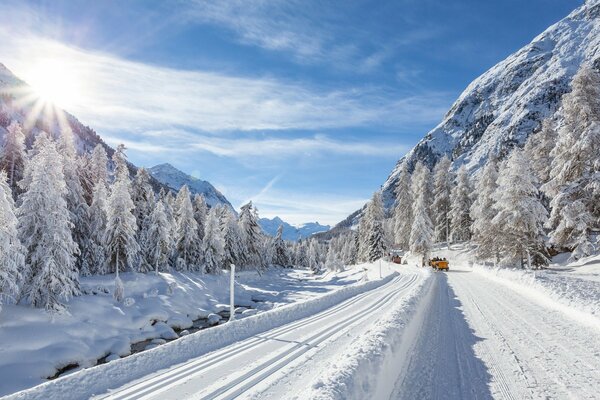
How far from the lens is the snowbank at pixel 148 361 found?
588 centimetres

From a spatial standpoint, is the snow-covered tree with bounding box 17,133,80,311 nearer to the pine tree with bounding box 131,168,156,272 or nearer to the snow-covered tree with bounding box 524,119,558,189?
the pine tree with bounding box 131,168,156,272

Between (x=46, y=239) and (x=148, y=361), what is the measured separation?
19.9 meters

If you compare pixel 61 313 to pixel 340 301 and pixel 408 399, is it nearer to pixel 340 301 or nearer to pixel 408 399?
pixel 340 301

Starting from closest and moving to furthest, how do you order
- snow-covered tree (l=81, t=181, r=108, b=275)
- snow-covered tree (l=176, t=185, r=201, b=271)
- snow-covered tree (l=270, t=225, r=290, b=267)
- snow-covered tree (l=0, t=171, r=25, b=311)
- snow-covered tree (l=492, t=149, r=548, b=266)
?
1. snow-covered tree (l=0, t=171, r=25, b=311)
2. snow-covered tree (l=492, t=149, r=548, b=266)
3. snow-covered tree (l=81, t=181, r=108, b=275)
4. snow-covered tree (l=176, t=185, r=201, b=271)
5. snow-covered tree (l=270, t=225, r=290, b=267)

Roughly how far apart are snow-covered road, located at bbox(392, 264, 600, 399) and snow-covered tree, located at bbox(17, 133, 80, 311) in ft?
71.4

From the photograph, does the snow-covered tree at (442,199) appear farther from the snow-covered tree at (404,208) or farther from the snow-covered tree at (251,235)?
the snow-covered tree at (251,235)

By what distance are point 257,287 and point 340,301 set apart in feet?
121

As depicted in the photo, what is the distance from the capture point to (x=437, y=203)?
63594 mm

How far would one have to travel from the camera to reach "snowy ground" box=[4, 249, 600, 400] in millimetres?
6258

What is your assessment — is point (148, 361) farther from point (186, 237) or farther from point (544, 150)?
point (544, 150)

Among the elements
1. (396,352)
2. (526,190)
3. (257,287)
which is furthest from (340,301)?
(257,287)

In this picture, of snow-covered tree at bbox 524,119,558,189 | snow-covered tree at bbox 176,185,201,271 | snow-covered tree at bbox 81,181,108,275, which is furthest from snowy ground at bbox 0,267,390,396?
snow-covered tree at bbox 524,119,558,189

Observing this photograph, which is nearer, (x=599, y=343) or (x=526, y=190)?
(x=599, y=343)

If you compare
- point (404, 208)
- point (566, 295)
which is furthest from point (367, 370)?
point (404, 208)
